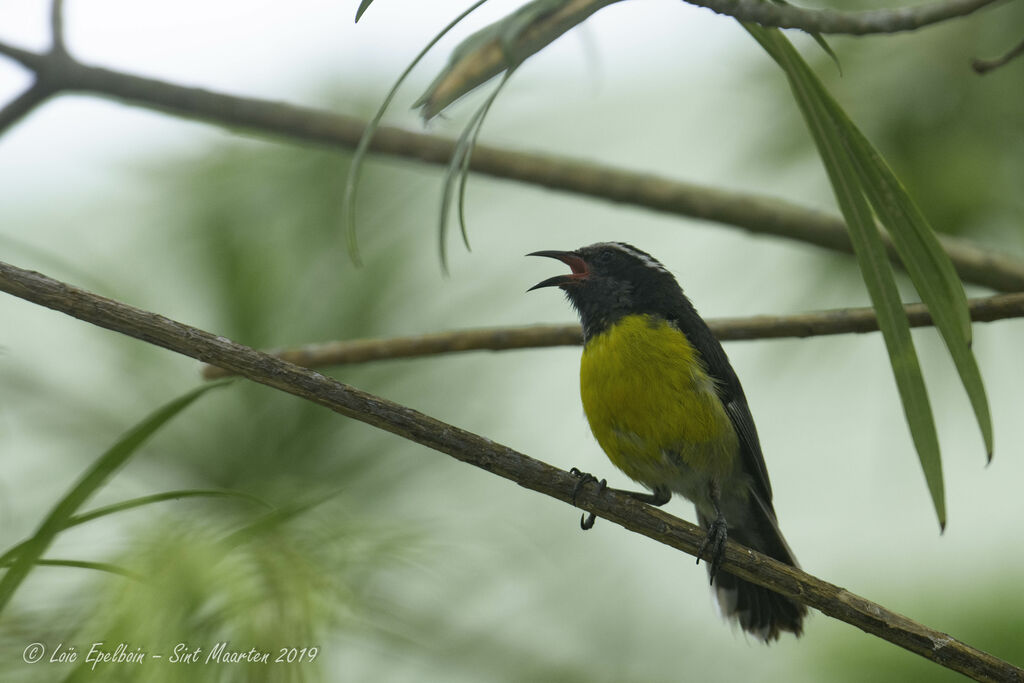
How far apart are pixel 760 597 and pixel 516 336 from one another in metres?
1.28

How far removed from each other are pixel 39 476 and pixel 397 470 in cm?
116

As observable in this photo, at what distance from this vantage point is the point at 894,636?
75.1 inches

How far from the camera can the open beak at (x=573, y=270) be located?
3.15 m

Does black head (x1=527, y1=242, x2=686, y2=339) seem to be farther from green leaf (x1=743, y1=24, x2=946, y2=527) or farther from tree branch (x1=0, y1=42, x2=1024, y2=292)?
green leaf (x1=743, y1=24, x2=946, y2=527)

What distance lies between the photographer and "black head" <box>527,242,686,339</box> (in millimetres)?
3090

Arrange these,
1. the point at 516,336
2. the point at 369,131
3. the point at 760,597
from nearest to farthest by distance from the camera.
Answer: the point at 369,131 → the point at 516,336 → the point at 760,597

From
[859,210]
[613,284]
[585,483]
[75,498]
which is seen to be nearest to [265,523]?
[75,498]

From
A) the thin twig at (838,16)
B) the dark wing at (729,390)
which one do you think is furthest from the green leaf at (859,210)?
the dark wing at (729,390)

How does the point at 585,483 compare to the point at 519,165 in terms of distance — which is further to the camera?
the point at 519,165

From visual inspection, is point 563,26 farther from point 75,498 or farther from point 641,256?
point 641,256

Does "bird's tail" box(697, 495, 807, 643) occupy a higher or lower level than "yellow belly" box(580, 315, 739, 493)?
lower

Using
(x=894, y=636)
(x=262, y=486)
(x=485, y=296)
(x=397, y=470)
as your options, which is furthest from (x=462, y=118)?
(x=894, y=636)

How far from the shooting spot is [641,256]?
3314 mm

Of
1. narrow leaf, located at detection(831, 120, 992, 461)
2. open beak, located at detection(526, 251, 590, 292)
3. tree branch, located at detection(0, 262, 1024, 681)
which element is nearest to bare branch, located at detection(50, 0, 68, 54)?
tree branch, located at detection(0, 262, 1024, 681)
